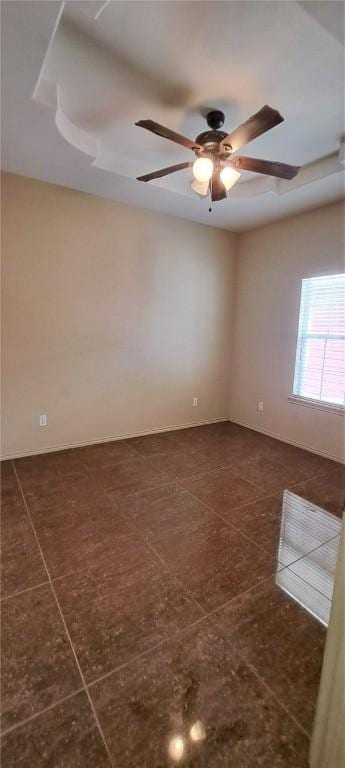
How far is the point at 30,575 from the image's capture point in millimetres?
1729

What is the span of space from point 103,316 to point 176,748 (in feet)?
10.5

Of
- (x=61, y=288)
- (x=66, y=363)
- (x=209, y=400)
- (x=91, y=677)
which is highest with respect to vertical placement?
(x=61, y=288)

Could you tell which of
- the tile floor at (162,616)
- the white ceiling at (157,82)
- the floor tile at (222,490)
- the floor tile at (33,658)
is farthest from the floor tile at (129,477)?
the white ceiling at (157,82)

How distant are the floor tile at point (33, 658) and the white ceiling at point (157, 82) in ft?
8.77

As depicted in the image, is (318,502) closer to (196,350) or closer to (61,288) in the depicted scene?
(196,350)

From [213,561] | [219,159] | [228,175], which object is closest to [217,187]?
[228,175]

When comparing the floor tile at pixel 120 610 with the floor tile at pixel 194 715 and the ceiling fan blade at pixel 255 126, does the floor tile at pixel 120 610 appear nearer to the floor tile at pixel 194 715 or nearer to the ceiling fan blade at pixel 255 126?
the floor tile at pixel 194 715

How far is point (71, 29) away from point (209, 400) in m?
3.69

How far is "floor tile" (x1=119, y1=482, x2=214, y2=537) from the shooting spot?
2.19 meters

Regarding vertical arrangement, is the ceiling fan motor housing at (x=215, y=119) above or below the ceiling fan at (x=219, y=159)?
above

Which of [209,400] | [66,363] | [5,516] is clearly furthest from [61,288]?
[209,400]

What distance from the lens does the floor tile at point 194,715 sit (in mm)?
1018

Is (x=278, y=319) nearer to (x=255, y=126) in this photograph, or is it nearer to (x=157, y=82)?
(x=255, y=126)

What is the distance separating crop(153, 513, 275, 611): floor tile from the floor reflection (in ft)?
0.42
